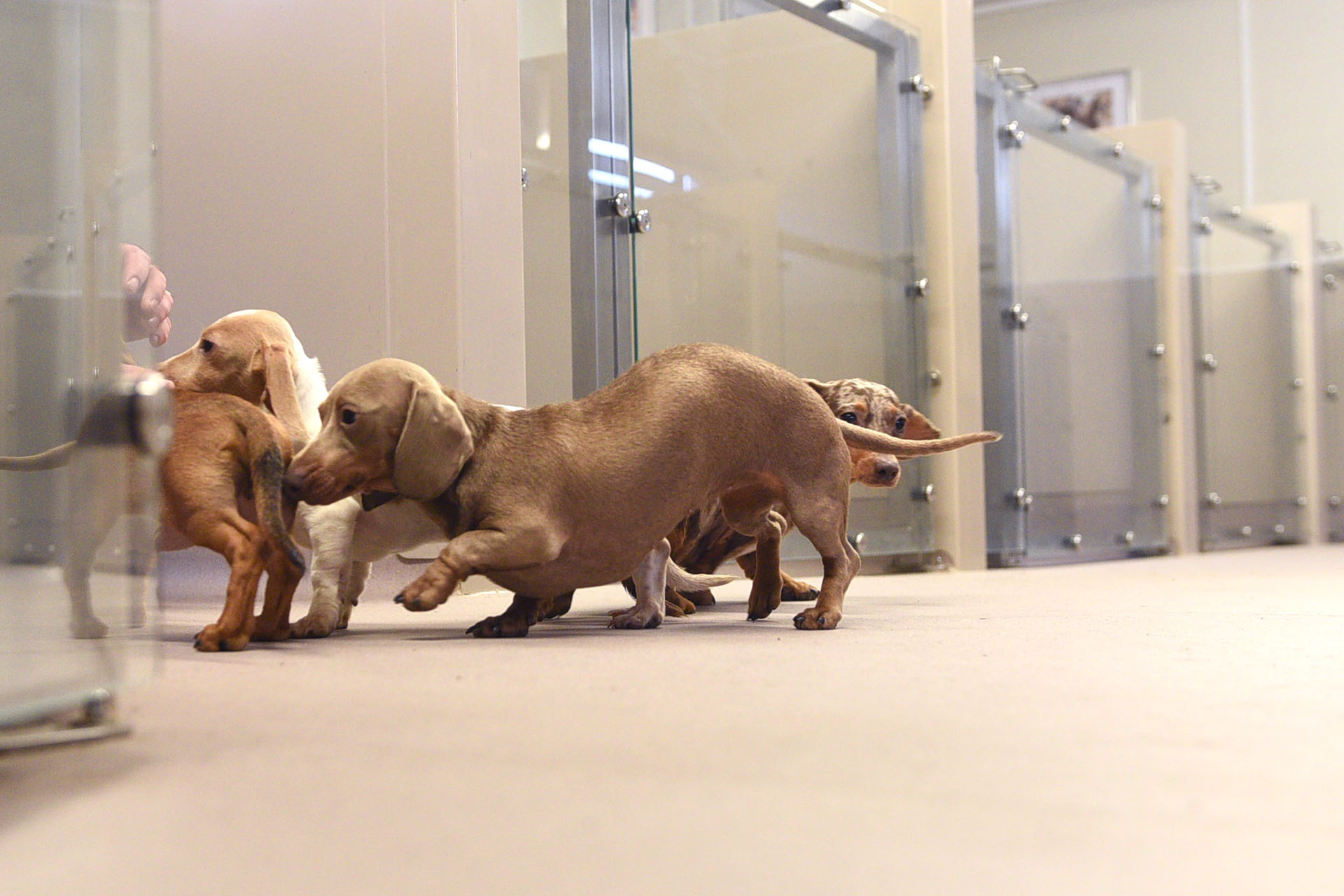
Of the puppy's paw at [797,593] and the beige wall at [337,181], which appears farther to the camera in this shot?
the beige wall at [337,181]

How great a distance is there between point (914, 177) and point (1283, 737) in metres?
3.63

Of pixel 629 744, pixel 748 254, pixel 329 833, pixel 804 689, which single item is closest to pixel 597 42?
pixel 748 254

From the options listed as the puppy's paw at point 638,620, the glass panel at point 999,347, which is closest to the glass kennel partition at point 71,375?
the puppy's paw at point 638,620

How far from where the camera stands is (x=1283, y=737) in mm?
1182

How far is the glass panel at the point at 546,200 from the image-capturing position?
324 centimetres

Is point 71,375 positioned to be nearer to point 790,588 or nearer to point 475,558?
point 475,558

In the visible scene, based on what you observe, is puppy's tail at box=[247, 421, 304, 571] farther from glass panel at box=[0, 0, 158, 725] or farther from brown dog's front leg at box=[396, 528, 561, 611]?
glass panel at box=[0, 0, 158, 725]

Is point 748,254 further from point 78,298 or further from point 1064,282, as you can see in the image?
point 78,298

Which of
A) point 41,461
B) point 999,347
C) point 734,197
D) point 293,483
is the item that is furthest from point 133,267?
point 999,347

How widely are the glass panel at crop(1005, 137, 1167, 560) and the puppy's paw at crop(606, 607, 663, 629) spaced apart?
3052 mm

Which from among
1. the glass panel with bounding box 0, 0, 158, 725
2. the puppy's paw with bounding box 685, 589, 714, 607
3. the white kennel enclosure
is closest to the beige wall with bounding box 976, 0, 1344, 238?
the white kennel enclosure

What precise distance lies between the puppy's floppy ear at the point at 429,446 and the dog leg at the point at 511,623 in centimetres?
25

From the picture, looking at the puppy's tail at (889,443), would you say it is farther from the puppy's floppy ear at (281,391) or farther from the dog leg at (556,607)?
the puppy's floppy ear at (281,391)

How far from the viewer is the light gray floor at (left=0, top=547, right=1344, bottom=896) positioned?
2.70ft
